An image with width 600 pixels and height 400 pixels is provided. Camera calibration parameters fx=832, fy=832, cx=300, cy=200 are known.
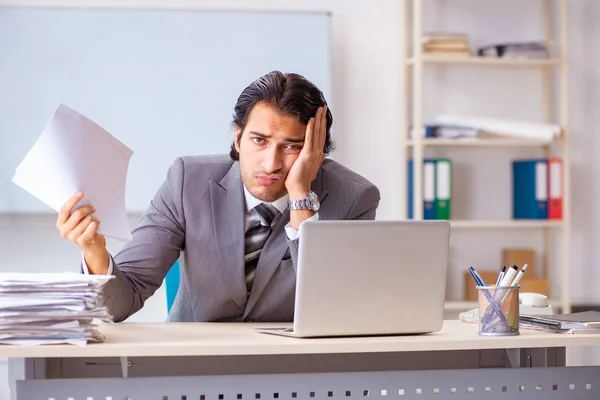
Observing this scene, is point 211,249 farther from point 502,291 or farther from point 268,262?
point 502,291

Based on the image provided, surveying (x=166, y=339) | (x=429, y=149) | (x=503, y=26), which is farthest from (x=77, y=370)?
(x=503, y=26)

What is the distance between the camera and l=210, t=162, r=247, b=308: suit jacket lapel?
2.09m

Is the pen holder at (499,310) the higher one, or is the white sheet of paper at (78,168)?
the white sheet of paper at (78,168)

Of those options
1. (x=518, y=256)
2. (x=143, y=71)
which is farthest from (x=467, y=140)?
(x=143, y=71)

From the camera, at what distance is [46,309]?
4.86 feet

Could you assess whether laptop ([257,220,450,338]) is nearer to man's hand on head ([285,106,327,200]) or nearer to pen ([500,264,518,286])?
pen ([500,264,518,286])

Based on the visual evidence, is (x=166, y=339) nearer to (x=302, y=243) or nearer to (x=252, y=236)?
(x=302, y=243)

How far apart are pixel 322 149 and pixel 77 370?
0.84m

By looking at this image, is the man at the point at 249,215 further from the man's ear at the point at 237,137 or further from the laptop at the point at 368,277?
the laptop at the point at 368,277

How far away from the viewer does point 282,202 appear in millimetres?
2182

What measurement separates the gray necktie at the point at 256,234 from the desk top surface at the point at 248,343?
34cm

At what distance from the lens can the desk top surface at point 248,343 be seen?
1.45 metres

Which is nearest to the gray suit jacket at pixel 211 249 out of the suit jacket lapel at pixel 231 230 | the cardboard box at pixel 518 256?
the suit jacket lapel at pixel 231 230

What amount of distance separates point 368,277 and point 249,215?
63 centimetres
